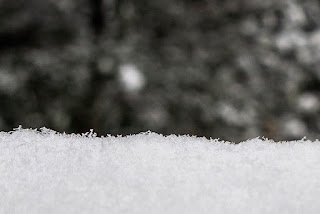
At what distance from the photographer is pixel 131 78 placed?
1.51 metres

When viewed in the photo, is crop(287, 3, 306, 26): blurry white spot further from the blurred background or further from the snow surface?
the snow surface

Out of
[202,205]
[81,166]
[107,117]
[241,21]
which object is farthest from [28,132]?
[241,21]

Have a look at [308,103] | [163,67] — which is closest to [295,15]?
[308,103]

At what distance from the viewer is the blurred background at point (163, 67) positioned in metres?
1.49

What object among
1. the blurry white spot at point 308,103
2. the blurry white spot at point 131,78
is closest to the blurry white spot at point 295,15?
the blurry white spot at point 308,103

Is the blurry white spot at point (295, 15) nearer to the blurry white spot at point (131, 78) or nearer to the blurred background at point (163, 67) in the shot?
the blurred background at point (163, 67)

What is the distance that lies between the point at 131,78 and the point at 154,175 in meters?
1.16

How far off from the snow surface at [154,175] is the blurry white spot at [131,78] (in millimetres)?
1039

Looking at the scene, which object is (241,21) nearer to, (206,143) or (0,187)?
(206,143)

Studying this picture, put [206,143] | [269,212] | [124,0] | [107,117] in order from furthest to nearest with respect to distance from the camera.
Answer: [124,0]
[107,117]
[206,143]
[269,212]

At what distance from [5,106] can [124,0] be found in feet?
1.71

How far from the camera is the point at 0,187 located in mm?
358

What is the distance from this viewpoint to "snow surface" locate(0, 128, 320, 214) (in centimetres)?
31

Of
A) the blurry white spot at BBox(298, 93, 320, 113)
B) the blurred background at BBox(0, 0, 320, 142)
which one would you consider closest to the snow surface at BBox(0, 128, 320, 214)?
the blurred background at BBox(0, 0, 320, 142)
